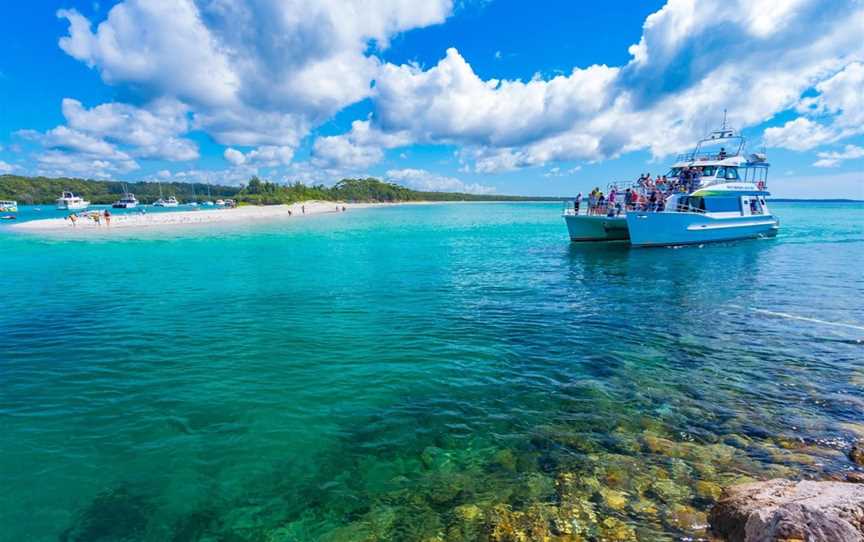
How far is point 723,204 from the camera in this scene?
36.5m

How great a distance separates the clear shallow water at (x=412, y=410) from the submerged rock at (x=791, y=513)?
0.45m

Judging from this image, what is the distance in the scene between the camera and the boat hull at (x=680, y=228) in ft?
103

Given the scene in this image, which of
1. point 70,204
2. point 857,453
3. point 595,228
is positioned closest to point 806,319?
point 857,453

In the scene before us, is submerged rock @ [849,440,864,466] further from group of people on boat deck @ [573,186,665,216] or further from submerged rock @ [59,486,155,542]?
group of people on boat deck @ [573,186,665,216]

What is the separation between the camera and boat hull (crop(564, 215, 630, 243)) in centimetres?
3377

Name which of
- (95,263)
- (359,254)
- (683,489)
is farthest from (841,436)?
(95,263)

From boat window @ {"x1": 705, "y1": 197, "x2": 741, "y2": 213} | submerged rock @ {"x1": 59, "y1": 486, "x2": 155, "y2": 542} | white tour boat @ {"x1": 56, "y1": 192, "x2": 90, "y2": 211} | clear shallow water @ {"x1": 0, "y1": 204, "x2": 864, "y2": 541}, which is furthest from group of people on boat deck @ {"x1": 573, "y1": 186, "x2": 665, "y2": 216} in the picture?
white tour boat @ {"x1": 56, "y1": 192, "x2": 90, "y2": 211}

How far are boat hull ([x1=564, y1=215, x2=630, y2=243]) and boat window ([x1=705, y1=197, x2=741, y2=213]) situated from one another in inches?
284

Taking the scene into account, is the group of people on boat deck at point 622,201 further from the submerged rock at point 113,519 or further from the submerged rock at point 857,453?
the submerged rock at point 113,519

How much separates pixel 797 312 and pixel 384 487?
54.6ft

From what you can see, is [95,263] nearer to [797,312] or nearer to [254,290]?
[254,290]

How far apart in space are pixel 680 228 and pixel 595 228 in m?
6.40

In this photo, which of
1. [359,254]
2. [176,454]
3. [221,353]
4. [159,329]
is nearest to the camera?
[176,454]

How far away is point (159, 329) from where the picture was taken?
13.4 meters
